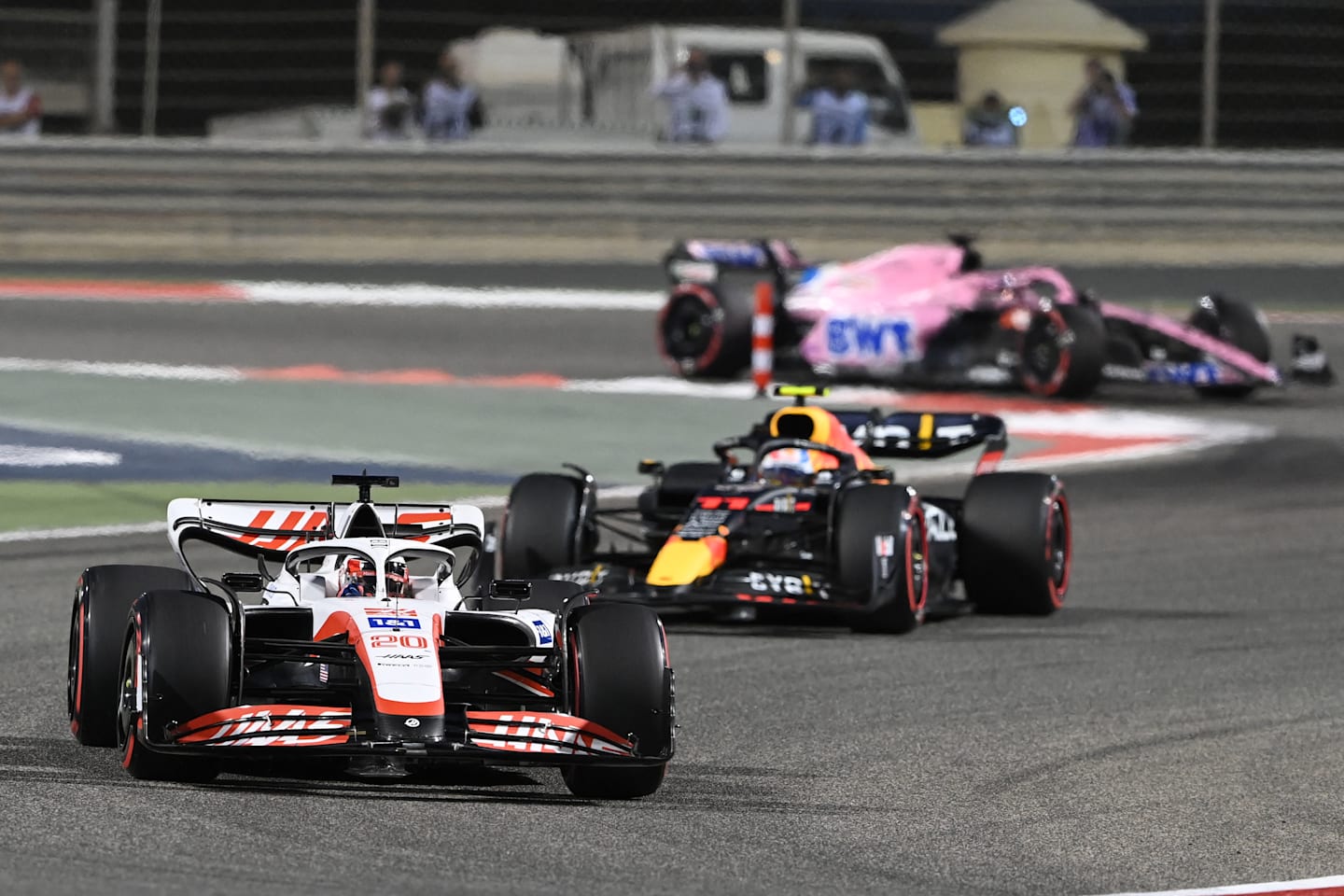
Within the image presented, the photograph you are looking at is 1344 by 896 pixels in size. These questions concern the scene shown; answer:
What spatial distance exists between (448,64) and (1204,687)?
53.6ft

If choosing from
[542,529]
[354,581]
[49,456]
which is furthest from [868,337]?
[354,581]

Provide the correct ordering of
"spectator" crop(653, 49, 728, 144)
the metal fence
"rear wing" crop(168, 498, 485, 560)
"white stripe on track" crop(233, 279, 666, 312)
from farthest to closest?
"spectator" crop(653, 49, 728, 144), the metal fence, "white stripe on track" crop(233, 279, 666, 312), "rear wing" crop(168, 498, 485, 560)

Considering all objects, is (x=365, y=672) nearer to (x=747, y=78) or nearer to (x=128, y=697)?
(x=128, y=697)

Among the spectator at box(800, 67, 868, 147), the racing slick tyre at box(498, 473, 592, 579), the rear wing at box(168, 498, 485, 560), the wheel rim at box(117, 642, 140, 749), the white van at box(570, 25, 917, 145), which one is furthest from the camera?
the white van at box(570, 25, 917, 145)

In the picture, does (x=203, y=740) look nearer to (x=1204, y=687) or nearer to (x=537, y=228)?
(x=1204, y=687)

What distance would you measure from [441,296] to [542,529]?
12969mm

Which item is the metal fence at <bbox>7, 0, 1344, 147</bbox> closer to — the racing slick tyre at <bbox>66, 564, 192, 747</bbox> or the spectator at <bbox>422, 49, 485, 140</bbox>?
the spectator at <bbox>422, 49, 485, 140</bbox>

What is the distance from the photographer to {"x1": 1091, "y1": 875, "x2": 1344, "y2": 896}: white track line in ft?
22.8

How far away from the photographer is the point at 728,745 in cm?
907

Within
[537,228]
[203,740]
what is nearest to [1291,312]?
[537,228]

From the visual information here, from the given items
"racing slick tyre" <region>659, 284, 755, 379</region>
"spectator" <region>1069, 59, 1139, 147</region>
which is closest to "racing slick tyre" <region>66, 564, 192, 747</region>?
"racing slick tyre" <region>659, 284, 755, 379</region>

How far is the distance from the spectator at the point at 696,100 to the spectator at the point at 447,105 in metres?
1.73

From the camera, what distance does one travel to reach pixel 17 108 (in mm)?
24891

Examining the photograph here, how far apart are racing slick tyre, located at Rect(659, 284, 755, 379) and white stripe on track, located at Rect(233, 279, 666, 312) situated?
3245mm
